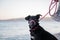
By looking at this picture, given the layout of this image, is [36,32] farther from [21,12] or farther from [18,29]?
[21,12]

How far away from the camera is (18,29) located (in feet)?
8.50

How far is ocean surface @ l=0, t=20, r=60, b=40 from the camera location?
2426 mm

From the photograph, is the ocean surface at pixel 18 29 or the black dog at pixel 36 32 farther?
the ocean surface at pixel 18 29

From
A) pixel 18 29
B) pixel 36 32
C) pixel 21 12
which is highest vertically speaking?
pixel 21 12

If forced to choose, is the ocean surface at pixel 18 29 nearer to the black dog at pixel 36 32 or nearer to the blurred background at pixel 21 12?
the blurred background at pixel 21 12

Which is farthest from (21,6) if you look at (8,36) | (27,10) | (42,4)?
(8,36)

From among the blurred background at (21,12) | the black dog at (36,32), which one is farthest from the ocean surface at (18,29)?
the black dog at (36,32)

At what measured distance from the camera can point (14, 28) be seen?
2.60m

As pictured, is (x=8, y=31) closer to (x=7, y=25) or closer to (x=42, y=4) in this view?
(x=7, y=25)

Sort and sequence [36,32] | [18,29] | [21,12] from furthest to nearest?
[21,12], [18,29], [36,32]

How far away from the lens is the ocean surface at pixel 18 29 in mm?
2426

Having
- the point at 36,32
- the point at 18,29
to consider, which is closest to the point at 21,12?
the point at 18,29

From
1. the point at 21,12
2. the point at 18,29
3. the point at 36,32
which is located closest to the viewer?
the point at 36,32

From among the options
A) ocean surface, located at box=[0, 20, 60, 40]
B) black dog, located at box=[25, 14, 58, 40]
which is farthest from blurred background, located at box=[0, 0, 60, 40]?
black dog, located at box=[25, 14, 58, 40]
